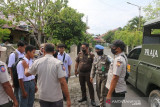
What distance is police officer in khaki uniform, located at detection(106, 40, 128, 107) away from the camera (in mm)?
2199

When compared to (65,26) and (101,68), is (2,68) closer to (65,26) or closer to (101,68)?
(101,68)

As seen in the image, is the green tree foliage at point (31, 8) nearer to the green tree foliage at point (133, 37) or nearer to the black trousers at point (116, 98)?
the black trousers at point (116, 98)

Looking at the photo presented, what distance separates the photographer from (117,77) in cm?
219

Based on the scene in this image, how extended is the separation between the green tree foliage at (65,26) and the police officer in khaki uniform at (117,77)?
15.8 ft

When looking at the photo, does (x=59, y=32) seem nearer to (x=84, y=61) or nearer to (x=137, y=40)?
(x=84, y=61)

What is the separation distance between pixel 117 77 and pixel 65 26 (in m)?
5.40

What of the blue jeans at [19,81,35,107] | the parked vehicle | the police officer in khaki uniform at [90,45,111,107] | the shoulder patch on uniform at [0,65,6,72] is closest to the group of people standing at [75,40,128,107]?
the police officer in khaki uniform at [90,45,111,107]

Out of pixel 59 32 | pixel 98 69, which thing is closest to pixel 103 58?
pixel 98 69

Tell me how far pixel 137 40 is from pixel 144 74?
14.0 meters

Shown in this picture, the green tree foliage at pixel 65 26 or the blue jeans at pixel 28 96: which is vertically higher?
the green tree foliage at pixel 65 26

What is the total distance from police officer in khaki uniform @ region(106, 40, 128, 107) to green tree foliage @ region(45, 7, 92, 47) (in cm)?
482

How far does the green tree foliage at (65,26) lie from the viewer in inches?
270

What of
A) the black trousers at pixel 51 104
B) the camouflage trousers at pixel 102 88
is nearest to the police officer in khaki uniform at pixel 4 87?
the black trousers at pixel 51 104

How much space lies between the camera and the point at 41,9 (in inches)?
246
